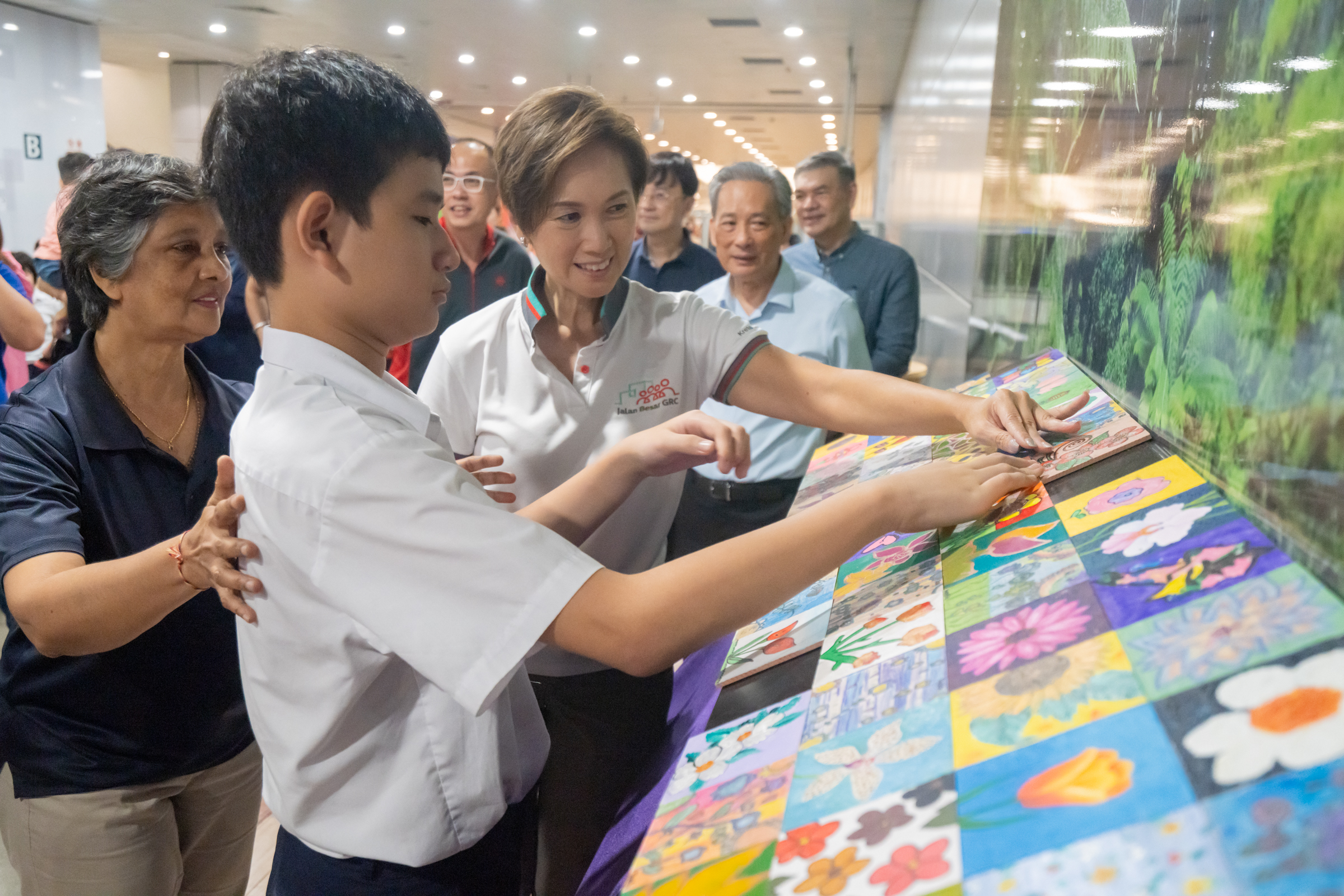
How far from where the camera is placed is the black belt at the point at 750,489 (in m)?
2.83

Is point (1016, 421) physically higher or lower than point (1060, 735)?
higher

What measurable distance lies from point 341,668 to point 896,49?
1179 centimetres

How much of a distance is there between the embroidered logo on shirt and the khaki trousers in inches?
36.2

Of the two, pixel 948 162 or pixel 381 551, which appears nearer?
pixel 381 551

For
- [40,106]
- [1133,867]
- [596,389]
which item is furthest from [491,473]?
[40,106]

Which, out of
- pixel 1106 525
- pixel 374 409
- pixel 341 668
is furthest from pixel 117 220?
pixel 1106 525

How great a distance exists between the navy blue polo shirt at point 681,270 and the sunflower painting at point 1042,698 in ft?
11.6

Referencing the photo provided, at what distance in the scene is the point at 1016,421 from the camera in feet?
4.41

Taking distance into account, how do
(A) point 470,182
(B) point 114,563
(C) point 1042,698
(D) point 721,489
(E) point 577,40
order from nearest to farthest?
(C) point 1042,698 → (B) point 114,563 → (D) point 721,489 → (A) point 470,182 → (E) point 577,40

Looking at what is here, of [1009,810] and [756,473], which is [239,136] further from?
[756,473]

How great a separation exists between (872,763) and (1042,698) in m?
0.16

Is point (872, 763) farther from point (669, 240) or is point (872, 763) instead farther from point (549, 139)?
point (669, 240)

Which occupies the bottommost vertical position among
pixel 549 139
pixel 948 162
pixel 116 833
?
pixel 116 833

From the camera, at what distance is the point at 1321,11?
80 centimetres
